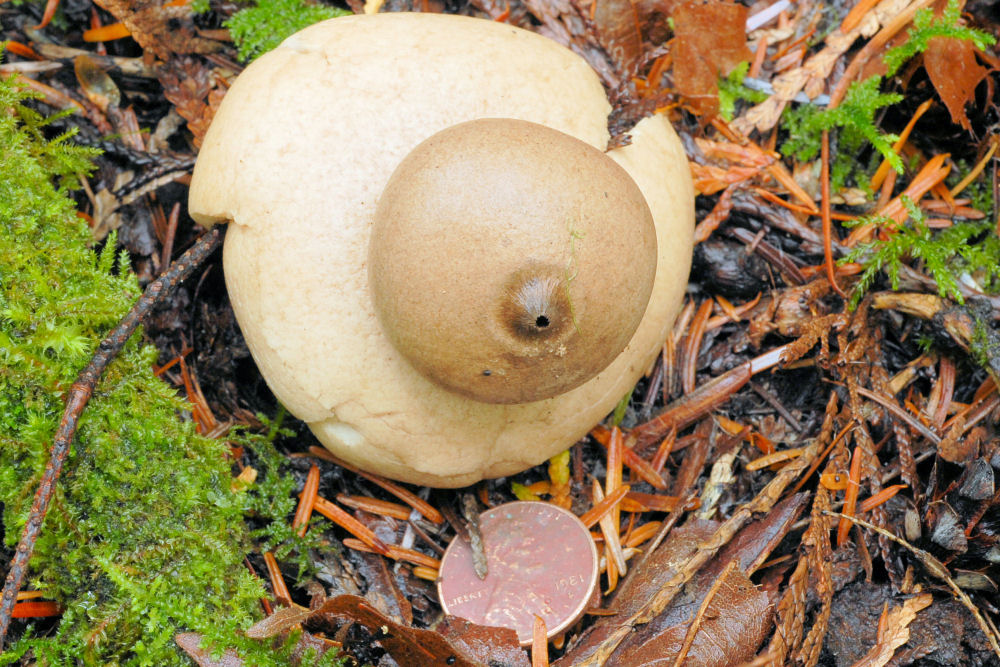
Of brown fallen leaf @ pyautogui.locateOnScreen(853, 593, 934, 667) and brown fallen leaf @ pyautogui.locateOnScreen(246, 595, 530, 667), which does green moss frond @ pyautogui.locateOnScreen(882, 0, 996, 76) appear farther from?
brown fallen leaf @ pyautogui.locateOnScreen(246, 595, 530, 667)

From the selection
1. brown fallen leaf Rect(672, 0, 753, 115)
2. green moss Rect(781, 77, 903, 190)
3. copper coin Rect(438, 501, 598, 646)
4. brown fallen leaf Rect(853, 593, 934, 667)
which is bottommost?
copper coin Rect(438, 501, 598, 646)

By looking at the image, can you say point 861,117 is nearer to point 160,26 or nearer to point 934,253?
point 934,253

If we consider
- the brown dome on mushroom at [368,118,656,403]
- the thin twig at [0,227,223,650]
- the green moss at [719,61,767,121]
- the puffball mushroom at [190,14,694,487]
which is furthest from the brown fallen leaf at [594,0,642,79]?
the thin twig at [0,227,223,650]

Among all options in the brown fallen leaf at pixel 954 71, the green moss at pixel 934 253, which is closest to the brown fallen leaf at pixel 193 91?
the green moss at pixel 934 253

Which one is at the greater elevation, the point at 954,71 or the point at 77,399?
the point at 954,71

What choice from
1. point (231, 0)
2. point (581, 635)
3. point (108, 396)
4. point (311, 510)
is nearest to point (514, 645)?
point (581, 635)

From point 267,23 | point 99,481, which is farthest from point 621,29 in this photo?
point 99,481
